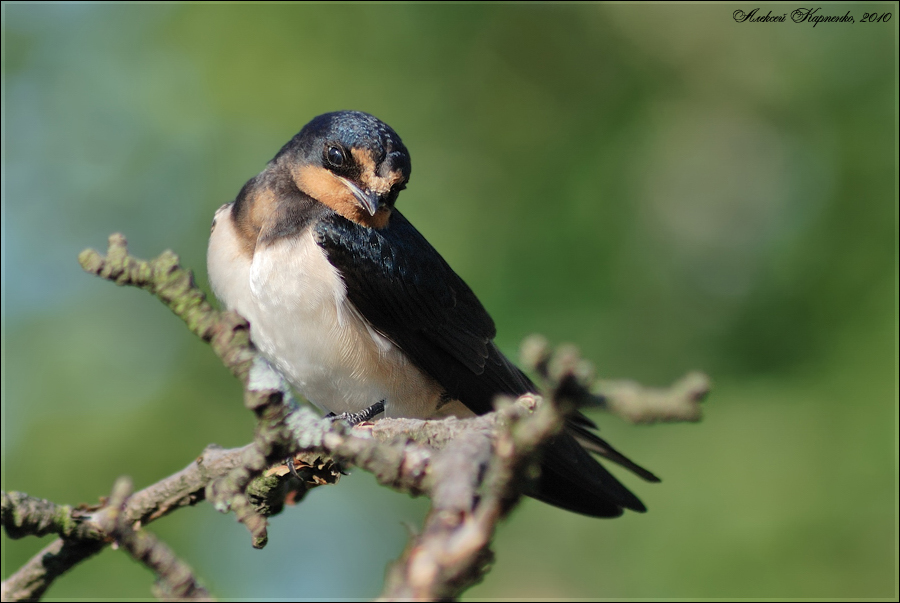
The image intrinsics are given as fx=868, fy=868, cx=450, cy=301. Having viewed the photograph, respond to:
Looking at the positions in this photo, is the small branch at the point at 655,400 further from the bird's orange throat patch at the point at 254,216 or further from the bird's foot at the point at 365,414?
the bird's orange throat patch at the point at 254,216

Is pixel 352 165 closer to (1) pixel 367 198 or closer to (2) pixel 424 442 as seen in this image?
(1) pixel 367 198

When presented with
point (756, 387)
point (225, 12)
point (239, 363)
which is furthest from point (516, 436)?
point (225, 12)

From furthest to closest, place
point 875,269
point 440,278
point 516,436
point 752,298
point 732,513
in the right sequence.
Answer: point 752,298
point 875,269
point 732,513
point 440,278
point 516,436

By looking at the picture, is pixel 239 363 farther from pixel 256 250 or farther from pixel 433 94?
pixel 433 94

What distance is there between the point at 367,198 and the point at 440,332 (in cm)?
52

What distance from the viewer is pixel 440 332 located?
2.69 m

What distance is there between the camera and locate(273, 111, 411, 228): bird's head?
7.88ft

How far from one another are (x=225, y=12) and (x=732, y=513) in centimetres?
310

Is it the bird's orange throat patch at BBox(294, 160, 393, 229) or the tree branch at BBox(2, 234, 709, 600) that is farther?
the bird's orange throat patch at BBox(294, 160, 393, 229)

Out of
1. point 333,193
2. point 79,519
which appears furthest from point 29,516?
point 333,193

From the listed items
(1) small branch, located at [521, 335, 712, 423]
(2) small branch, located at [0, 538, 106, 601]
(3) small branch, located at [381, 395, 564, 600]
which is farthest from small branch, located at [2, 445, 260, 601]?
(1) small branch, located at [521, 335, 712, 423]

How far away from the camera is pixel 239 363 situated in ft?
3.15

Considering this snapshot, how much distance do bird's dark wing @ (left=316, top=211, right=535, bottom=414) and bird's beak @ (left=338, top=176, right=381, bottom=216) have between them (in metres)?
0.12

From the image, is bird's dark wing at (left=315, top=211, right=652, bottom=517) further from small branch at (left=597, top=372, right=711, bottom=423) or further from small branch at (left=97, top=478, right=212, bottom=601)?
small branch at (left=597, top=372, right=711, bottom=423)
